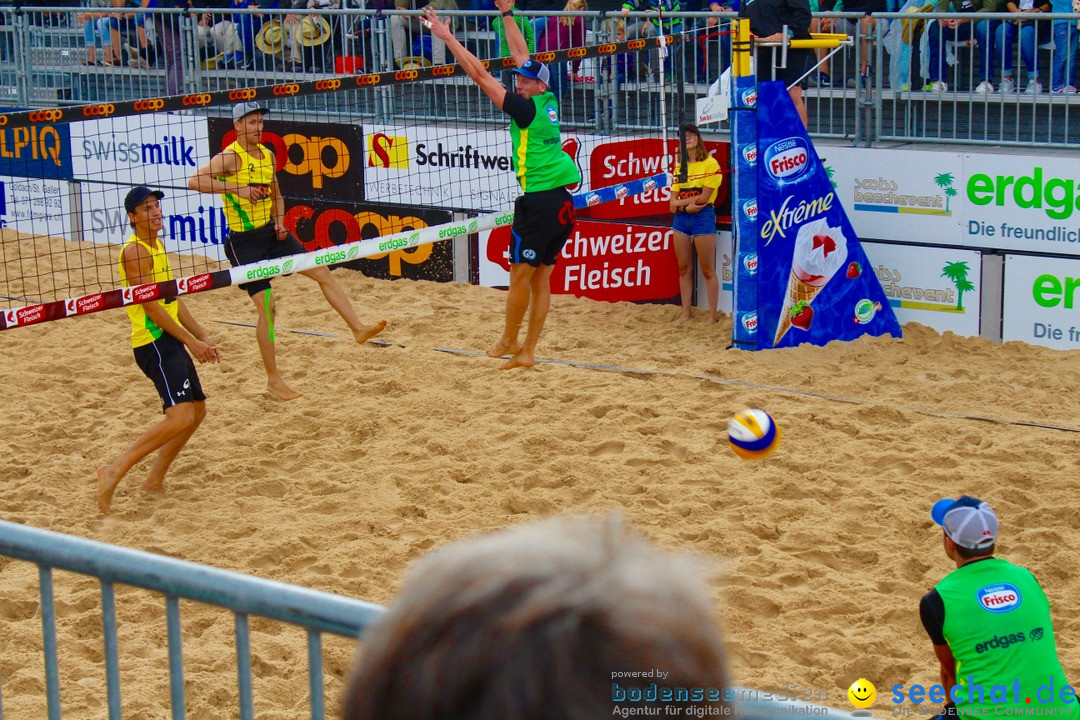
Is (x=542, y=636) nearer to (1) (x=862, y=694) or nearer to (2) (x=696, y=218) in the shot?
(1) (x=862, y=694)

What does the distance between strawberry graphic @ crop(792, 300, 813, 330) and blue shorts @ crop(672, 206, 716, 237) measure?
1.12 m

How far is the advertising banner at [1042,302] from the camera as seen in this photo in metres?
8.55

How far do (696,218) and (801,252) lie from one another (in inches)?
42.8

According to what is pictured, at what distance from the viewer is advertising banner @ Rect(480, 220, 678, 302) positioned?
34.1 ft

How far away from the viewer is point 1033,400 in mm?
7711

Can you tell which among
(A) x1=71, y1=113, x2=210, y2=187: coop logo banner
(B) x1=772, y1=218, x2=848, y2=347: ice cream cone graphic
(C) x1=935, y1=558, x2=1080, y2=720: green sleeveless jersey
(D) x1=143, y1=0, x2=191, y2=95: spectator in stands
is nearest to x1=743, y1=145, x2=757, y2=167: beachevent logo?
(B) x1=772, y1=218, x2=848, y2=347: ice cream cone graphic

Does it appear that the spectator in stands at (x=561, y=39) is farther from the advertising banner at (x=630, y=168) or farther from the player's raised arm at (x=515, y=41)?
the player's raised arm at (x=515, y=41)

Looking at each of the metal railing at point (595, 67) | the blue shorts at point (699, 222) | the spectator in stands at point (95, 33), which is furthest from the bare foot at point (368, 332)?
the spectator in stands at point (95, 33)

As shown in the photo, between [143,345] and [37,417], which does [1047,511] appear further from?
[37,417]

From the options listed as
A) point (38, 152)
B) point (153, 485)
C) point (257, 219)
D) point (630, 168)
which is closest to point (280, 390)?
point (257, 219)

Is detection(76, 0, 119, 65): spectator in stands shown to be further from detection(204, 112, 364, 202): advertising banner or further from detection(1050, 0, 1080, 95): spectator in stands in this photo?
detection(1050, 0, 1080, 95): spectator in stands

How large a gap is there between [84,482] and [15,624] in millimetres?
1947

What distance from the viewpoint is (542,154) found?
24.9 ft

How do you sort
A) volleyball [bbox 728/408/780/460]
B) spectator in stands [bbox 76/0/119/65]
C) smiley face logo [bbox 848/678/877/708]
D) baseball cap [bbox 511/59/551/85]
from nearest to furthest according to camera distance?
smiley face logo [bbox 848/678/877/708]
volleyball [bbox 728/408/780/460]
baseball cap [bbox 511/59/551/85]
spectator in stands [bbox 76/0/119/65]
